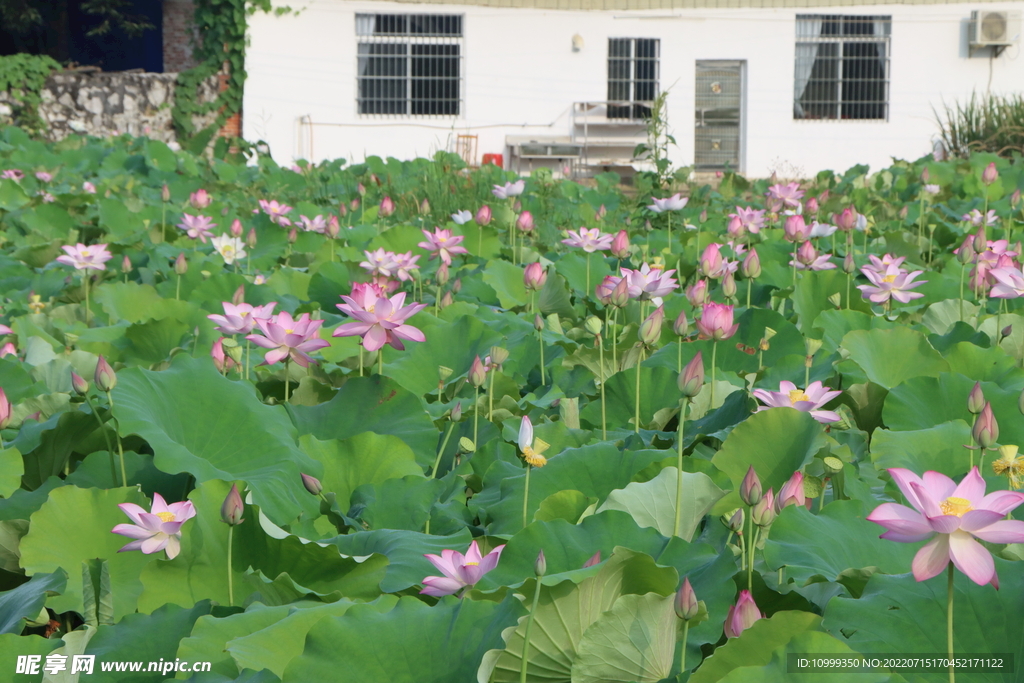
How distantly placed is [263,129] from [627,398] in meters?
9.82

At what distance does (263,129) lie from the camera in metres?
10.5

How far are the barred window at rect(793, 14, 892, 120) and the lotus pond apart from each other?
370 inches

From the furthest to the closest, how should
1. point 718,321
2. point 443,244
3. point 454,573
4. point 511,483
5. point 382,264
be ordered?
1. point 443,244
2. point 382,264
3. point 718,321
4. point 511,483
5. point 454,573

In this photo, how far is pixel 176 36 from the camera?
11664 mm

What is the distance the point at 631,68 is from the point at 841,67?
2.59 m

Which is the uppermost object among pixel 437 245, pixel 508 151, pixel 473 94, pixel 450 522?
pixel 473 94

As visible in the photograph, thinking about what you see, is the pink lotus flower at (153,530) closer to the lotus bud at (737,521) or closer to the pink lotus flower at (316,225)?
the lotus bud at (737,521)

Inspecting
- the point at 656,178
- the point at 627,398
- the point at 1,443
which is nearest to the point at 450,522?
the point at 627,398

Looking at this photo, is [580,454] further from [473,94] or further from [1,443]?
[473,94]

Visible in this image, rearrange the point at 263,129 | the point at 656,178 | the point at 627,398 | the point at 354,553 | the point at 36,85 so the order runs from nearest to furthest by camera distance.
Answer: the point at 354,553 < the point at 627,398 < the point at 656,178 < the point at 36,85 < the point at 263,129

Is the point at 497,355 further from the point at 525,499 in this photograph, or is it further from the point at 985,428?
the point at 985,428

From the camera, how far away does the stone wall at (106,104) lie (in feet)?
32.1

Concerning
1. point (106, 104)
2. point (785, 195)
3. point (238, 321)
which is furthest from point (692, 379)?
point (106, 104)

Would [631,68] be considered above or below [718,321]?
above
